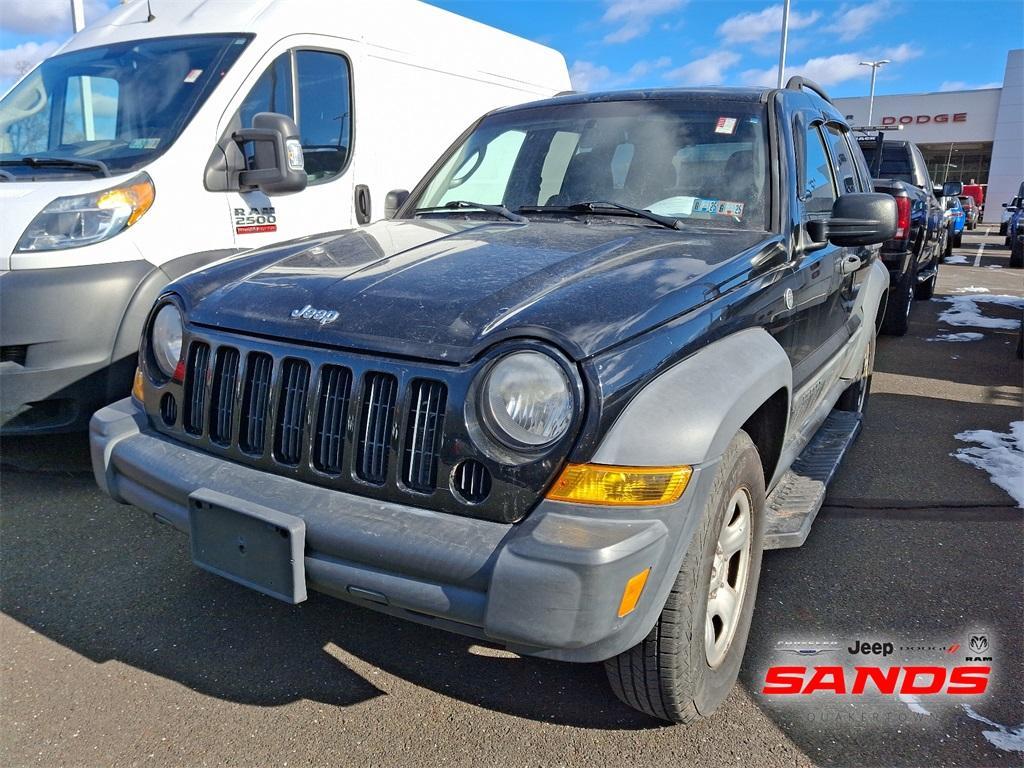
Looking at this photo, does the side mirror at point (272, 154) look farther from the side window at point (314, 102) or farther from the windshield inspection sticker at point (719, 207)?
the windshield inspection sticker at point (719, 207)

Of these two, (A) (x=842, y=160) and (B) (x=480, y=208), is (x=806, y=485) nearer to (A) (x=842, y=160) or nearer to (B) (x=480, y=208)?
(B) (x=480, y=208)

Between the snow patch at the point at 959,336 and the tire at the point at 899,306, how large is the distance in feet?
1.14

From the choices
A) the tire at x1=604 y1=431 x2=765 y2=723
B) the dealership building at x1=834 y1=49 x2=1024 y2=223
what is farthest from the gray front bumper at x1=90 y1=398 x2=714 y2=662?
the dealership building at x1=834 y1=49 x2=1024 y2=223

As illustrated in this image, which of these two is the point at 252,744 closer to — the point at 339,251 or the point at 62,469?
the point at 339,251

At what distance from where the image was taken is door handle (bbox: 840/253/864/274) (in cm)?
365

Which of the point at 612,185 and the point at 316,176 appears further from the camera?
the point at 316,176

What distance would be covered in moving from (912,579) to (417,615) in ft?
7.23

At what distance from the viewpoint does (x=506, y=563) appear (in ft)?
5.94

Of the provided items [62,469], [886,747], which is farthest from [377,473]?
[62,469]

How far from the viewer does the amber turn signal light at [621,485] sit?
6.17 ft

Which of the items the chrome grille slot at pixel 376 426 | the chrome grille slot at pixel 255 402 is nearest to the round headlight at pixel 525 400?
the chrome grille slot at pixel 376 426

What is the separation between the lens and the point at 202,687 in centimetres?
250

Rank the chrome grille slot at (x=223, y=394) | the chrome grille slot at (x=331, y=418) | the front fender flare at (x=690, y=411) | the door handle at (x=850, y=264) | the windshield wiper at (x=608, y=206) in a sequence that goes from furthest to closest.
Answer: the door handle at (x=850, y=264) < the windshield wiper at (x=608, y=206) < the chrome grille slot at (x=223, y=394) < the chrome grille slot at (x=331, y=418) < the front fender flare at (x=690, y=411)

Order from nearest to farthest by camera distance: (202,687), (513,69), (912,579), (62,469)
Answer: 1. (202,687)
2. (912,579)
3. (62,469)
4. (513,69)
